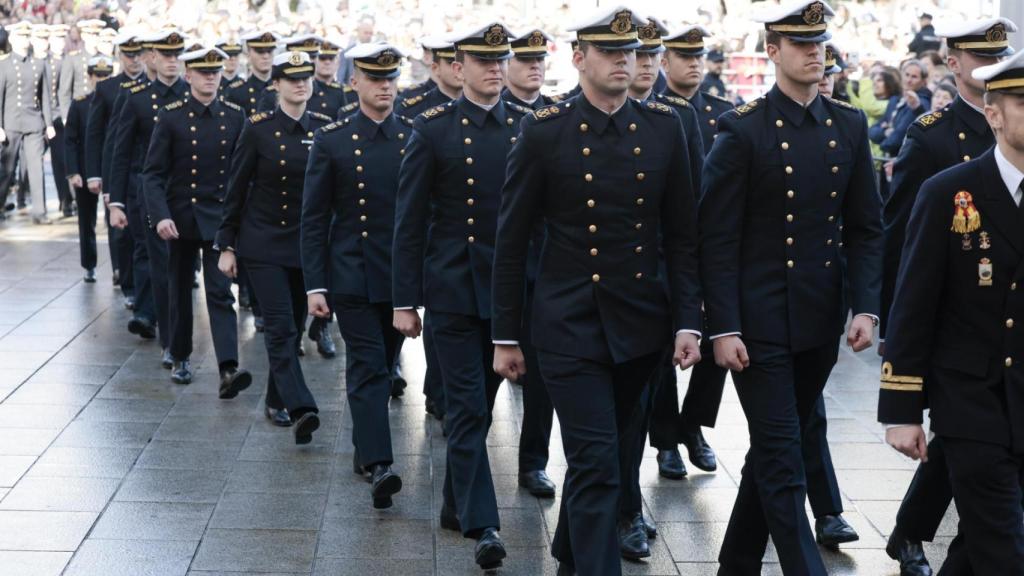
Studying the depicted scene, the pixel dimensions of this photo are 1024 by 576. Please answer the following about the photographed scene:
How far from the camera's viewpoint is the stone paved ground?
663cm

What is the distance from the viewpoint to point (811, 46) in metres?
5.79

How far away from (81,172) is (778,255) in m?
10.5

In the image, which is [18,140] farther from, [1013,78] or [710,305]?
[1013,78]

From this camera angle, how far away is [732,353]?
5.66m

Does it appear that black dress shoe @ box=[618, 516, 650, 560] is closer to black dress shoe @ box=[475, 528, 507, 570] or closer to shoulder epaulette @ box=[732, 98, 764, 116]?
black dress shoe @ box=[475, 528, 507, 570]

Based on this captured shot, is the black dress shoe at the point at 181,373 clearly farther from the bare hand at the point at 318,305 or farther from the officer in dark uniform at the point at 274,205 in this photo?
the bare hand at the point at 318,305

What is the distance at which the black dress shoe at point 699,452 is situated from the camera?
8.05 meters

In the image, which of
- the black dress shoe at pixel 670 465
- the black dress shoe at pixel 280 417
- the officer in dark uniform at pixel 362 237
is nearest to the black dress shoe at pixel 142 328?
the black dress shoe at pixel 280 417

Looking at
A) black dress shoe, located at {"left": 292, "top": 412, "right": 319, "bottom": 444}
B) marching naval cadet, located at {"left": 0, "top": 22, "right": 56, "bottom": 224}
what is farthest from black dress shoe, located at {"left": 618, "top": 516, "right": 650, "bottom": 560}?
marching naval cadet, located at {"left": 0, "top": 22, "right": 56, "bottom": 224}

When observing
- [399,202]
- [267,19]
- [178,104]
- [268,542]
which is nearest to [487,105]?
[399,202]

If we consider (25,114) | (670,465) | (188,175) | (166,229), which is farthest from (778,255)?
(25,114)

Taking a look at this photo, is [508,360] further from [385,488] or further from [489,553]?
[385,488]

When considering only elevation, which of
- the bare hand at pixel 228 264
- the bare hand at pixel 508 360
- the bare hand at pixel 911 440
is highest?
the bare hand at pixel 911 440

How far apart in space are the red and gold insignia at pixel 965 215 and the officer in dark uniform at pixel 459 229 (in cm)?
251
